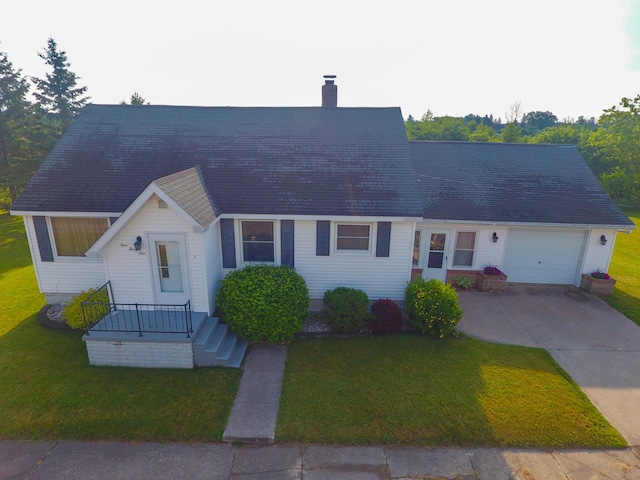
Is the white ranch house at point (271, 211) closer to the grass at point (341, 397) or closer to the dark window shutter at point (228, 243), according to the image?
the dark window shutter at point (228, 243)

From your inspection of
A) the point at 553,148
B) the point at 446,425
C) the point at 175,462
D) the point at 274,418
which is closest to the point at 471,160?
the point at 553,148

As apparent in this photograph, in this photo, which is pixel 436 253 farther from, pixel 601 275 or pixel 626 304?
pixel 626 304

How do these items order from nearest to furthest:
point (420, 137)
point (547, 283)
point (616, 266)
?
point (547, 283), point (616, 266), point (420, 137)

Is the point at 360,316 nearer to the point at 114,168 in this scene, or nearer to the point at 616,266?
the point at 114,168

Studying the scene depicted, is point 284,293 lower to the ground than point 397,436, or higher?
higher

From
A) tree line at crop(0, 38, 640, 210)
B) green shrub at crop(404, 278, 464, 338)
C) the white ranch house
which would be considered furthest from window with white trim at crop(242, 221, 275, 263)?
tree line at crop(0, 38, 640, 210)

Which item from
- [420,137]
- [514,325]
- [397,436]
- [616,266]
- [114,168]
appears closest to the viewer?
[397,436]

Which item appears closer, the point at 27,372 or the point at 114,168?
the point at 27,372
